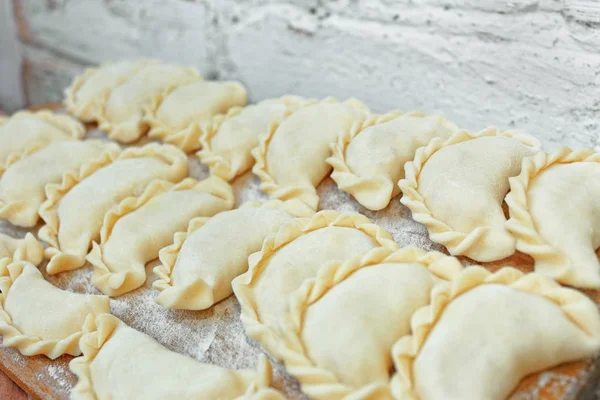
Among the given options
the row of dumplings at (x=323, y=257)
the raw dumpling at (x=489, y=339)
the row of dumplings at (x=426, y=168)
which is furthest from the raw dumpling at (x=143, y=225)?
the raw dumpling at (x=489, y=339)

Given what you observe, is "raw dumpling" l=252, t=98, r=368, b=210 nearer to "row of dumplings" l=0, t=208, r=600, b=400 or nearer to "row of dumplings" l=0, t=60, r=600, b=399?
"row of dumplings" l=0, t=60, r=600, b=399

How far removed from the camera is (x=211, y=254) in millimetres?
1055

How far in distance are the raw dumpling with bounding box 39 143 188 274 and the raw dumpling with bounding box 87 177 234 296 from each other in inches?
2.3

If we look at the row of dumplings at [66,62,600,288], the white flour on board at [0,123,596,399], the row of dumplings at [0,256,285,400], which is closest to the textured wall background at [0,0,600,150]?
the row of dumplings at [66,62,600,288]

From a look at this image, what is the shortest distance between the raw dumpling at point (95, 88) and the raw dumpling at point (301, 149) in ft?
2.40

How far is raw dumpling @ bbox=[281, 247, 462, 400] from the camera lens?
79 cm

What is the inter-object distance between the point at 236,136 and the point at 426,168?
1.78ft

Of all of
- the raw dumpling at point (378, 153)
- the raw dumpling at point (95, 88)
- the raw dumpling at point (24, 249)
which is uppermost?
the raw dumpling at point (378, 153)

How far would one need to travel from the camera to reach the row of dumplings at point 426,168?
3.08 feet

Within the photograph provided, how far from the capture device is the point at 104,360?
95cm

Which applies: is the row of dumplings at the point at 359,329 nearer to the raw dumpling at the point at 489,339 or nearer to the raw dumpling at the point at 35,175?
the raw dumpling at the point at 489,339

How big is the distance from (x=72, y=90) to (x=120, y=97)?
0.32m

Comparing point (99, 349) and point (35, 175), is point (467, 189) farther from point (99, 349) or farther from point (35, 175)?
point (35, 175)

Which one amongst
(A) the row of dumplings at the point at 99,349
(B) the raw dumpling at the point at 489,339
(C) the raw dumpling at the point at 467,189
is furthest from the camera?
(C) the raw dumpling at the point at 467,189
